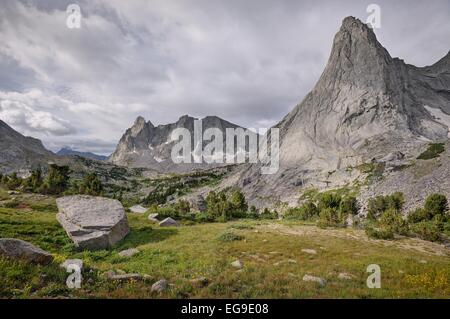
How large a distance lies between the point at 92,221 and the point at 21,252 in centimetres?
1367

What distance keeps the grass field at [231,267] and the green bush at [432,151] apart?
2548 inches

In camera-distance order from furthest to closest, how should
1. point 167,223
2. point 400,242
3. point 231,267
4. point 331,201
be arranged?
1. point 331,201
2. point 167,223
3. point 400,242
4. point 231,267

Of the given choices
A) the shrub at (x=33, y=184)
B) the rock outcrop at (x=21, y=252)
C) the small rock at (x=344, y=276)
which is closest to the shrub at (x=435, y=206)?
the small rock at (x=344, y=276)

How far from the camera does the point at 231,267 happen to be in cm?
1555

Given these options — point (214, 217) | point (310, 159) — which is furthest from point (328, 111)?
point (214, 217)

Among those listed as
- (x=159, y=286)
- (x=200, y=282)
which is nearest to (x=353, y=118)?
(x=200, y=282)

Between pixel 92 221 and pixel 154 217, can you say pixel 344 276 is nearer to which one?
pixel 92 221

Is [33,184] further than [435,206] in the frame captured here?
Yes

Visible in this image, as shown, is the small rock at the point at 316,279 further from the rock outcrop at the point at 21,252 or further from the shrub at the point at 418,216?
the shrub at the point at 418,216

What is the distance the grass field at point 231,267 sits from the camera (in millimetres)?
10664

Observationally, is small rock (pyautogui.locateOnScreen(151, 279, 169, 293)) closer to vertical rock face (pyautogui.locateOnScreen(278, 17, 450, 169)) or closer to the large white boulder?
the large white boulder
